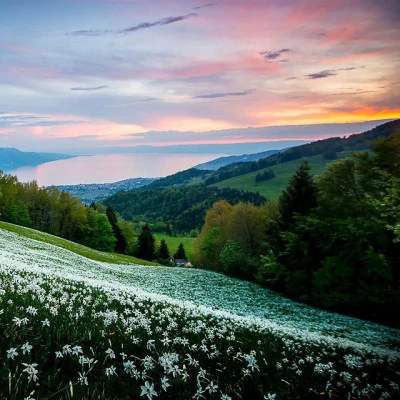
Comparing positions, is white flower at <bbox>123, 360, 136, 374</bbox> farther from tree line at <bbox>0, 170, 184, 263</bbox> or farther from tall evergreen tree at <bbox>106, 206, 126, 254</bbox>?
tall evergreen tree at <bbox>106, 206, 126, 254</bbox>

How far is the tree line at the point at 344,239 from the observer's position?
29078 millimetres

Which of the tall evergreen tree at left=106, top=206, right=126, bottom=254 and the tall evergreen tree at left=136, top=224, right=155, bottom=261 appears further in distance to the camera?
the tall evergreen tree at left=106, top=206, right=126, bottom=254

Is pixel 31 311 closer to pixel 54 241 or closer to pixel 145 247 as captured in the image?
A: pixel 54 241

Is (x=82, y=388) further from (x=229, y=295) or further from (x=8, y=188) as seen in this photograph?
(x=8, y=188)

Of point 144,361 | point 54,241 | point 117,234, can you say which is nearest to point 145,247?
point 117,234

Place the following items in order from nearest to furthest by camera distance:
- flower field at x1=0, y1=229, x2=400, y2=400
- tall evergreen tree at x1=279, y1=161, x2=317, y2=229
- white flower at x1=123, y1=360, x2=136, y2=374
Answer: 1. flower field at x1=0, y1=229, x2=400, y2=400
2. white flower at x1=123, y1=360, x2=136, y2=374
3. tall evergreen tree at x1=279, y1=161, x2=317, y2=229

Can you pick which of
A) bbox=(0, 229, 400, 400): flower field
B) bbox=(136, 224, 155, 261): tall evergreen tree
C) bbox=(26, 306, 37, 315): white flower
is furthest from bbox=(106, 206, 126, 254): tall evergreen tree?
bbox=(26, 306, 37, 315): white flower

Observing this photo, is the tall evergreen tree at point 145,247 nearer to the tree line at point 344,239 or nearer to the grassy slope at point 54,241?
the grassy slope at point 54,241

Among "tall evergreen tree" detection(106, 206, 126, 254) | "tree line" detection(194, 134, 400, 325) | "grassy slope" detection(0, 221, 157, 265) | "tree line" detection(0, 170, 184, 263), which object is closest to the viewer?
"tree line" detection(194, 134, 400, 325)

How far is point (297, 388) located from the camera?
6594 mm

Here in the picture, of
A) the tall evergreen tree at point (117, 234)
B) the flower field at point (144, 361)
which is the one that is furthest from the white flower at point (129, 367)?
the tall evergreen tree at point (117, 234)

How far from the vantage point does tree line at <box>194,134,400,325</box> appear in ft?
95.4

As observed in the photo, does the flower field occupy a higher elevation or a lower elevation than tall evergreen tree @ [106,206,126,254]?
higher

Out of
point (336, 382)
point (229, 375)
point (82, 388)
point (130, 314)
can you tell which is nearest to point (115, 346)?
point (82, 388)
